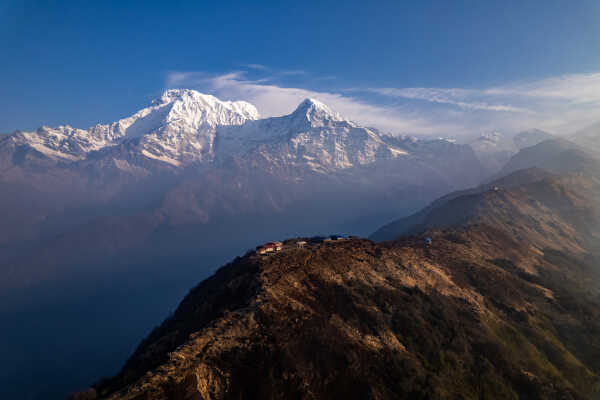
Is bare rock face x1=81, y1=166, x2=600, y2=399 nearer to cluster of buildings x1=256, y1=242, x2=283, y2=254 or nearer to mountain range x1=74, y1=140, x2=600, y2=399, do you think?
mountain range x1=74, y1=140, x2=600, y2=399

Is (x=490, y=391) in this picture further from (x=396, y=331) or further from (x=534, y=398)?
(x=396, y=331)

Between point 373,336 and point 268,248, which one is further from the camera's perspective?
point 268,248

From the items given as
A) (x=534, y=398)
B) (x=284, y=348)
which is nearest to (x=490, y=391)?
(x=534, y=398)

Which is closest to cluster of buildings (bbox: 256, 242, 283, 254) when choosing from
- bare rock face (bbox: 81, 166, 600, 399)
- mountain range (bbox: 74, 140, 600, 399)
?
mountain range (bbox: 74, 140, 600, 399)

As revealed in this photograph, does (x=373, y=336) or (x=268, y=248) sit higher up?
(x=268, y=248)

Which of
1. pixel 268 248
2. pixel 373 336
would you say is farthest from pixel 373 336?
pixel 268 248

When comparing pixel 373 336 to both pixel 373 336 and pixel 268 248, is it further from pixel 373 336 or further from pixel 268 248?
pixel 268 248

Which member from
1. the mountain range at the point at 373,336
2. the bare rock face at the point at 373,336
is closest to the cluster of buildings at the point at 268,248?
the mountain range at the point at 373,336

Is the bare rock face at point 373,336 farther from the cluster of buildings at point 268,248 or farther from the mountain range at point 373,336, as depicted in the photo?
the cluster of buildings at point 268,248

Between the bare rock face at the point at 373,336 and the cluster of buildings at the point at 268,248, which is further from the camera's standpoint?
the cluster of buildings at the point at 268,248
